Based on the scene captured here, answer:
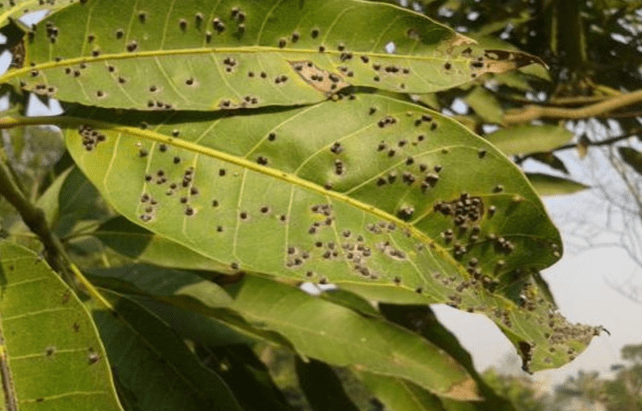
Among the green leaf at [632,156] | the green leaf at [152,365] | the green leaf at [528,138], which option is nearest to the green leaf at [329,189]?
the green leaf at [152,365]

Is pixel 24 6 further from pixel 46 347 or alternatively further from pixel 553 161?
pixel 553 161

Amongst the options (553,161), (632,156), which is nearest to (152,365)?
(553,161)

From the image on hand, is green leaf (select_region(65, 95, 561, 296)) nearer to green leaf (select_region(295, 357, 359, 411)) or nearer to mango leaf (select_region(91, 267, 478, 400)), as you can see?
mango leaf (select_region(91, 267, 478, 400))

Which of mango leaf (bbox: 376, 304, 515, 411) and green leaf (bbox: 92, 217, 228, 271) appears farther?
mango leaf (bbox: 376, 304, 515, 411)

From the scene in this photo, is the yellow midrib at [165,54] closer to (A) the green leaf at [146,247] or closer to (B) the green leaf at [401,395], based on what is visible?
(A) the green leaf at [146,247]

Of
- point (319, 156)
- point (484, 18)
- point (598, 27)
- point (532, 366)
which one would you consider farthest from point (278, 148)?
point (598, 27)

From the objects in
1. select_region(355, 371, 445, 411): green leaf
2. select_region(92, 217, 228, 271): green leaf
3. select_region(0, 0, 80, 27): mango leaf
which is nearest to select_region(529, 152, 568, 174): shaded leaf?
select_region(355, 371, 445, 411): green leaf
